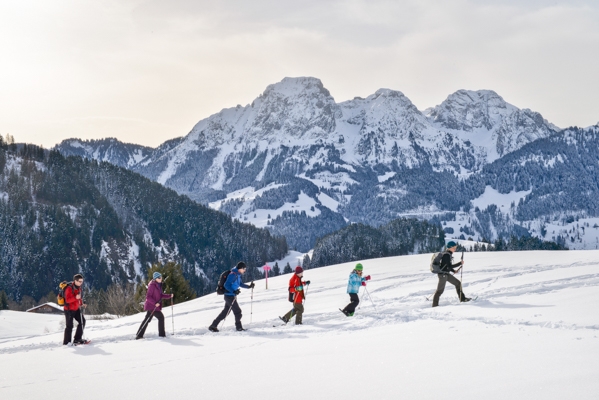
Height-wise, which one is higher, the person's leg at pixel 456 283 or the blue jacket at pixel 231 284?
Answer: the blue jacket at pixel 231 284

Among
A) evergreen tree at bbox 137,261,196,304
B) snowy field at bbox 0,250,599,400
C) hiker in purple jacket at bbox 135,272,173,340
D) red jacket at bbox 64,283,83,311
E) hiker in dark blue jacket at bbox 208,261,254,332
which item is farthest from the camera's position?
evergreen tree at bbox 137,261,196,304

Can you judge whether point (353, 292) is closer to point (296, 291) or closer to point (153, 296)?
point (296, 291)

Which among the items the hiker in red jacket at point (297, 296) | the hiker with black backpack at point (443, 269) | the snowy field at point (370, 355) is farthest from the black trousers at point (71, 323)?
the hiker with black backpack at point (443, 269)

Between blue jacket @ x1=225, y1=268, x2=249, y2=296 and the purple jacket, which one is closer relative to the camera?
the purple jacket

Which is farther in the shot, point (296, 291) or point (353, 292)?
point (353, 292)

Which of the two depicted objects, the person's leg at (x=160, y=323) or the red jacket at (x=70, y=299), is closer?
the red jacket at (x=70, y=299)

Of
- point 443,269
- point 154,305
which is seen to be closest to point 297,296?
point 154,305

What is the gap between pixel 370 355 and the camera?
10.6 m

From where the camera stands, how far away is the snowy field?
8203 millimetres

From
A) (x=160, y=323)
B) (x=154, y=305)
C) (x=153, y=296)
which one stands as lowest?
(x=160, y=323)

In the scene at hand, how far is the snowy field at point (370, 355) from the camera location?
820 cm

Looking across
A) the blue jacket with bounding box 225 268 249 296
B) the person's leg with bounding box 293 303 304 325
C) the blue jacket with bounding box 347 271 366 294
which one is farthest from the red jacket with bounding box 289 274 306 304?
the blue jacket with bounding box 347 271 366 294

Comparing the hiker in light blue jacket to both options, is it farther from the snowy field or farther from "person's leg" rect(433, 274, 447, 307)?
"person's leg" rect(433, 274, 447, 307)

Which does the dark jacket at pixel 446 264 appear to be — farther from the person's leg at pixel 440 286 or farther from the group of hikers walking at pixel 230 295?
the person's leg at pixel 440 286
